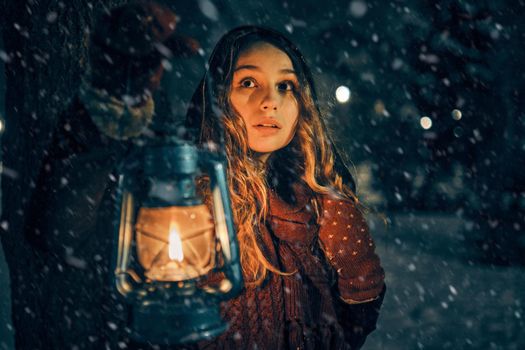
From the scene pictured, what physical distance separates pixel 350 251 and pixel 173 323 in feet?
3.08

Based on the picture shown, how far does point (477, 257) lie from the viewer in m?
7.47

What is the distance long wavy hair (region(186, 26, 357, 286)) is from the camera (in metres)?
1.69

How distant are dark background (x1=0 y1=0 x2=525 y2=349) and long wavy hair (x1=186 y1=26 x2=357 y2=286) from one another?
0.61 ft

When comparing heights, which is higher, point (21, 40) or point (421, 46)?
point (21, 40)

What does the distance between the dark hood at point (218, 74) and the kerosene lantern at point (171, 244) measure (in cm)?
43

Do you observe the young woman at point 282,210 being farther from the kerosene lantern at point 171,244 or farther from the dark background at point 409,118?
the kerosene lantern at point 171,244

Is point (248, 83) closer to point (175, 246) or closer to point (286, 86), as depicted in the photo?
point (286, 86)

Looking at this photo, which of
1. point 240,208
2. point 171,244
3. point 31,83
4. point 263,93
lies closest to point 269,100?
point 263,93

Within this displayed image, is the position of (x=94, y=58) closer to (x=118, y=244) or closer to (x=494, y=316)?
(x=118, y=244)

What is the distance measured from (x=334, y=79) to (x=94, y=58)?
363 inches

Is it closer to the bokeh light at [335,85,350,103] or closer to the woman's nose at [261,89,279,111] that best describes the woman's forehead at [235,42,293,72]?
the woman's nose at [261,89,279,111]

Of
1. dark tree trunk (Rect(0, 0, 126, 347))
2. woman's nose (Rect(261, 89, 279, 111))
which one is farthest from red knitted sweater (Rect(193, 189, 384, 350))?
dark tree trunk (Rect(0, 0, 126, 347))

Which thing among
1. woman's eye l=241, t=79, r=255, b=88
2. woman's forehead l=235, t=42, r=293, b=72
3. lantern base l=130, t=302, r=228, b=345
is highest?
woman's forehead l=235, t=42, r=293, b=72

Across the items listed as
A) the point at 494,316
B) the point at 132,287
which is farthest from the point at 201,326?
the point at 494,316
